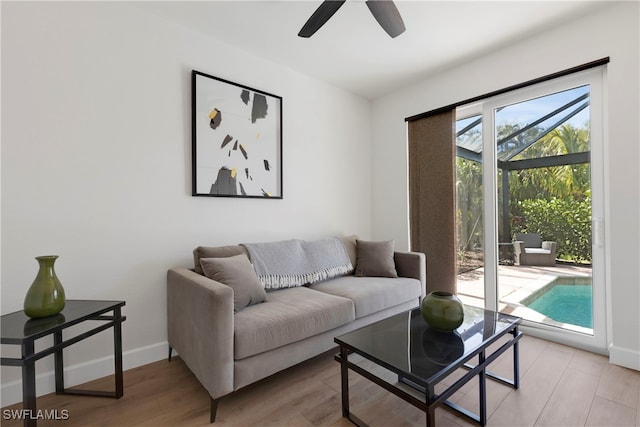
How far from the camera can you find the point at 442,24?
7.61 ft

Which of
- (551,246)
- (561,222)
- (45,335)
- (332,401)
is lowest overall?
(332,401)

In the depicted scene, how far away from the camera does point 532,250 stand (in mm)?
2666

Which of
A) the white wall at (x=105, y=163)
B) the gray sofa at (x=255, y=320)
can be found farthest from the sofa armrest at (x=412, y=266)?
the white wall at (x=105, y=163)

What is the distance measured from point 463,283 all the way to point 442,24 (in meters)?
2.46

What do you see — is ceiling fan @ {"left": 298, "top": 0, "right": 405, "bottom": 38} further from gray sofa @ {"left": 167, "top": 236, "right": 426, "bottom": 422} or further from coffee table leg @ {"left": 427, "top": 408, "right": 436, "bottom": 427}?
coffee table leg @ {"left": 427, "top": 408, "right": 436, "bottom": 427}

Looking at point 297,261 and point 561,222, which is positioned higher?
point 561,222

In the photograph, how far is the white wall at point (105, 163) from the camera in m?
1.71

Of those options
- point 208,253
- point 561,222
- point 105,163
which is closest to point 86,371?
point 208,253

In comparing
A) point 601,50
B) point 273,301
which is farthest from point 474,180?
point 273,301

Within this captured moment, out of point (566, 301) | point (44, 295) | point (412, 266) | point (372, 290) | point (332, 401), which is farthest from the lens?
point (412, 266)

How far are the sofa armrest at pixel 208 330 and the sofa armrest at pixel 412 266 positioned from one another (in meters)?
1.88

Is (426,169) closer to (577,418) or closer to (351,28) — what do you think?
(351,28)

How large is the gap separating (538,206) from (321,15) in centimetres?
240

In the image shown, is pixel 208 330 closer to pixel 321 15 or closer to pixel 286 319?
pixel 286 319
